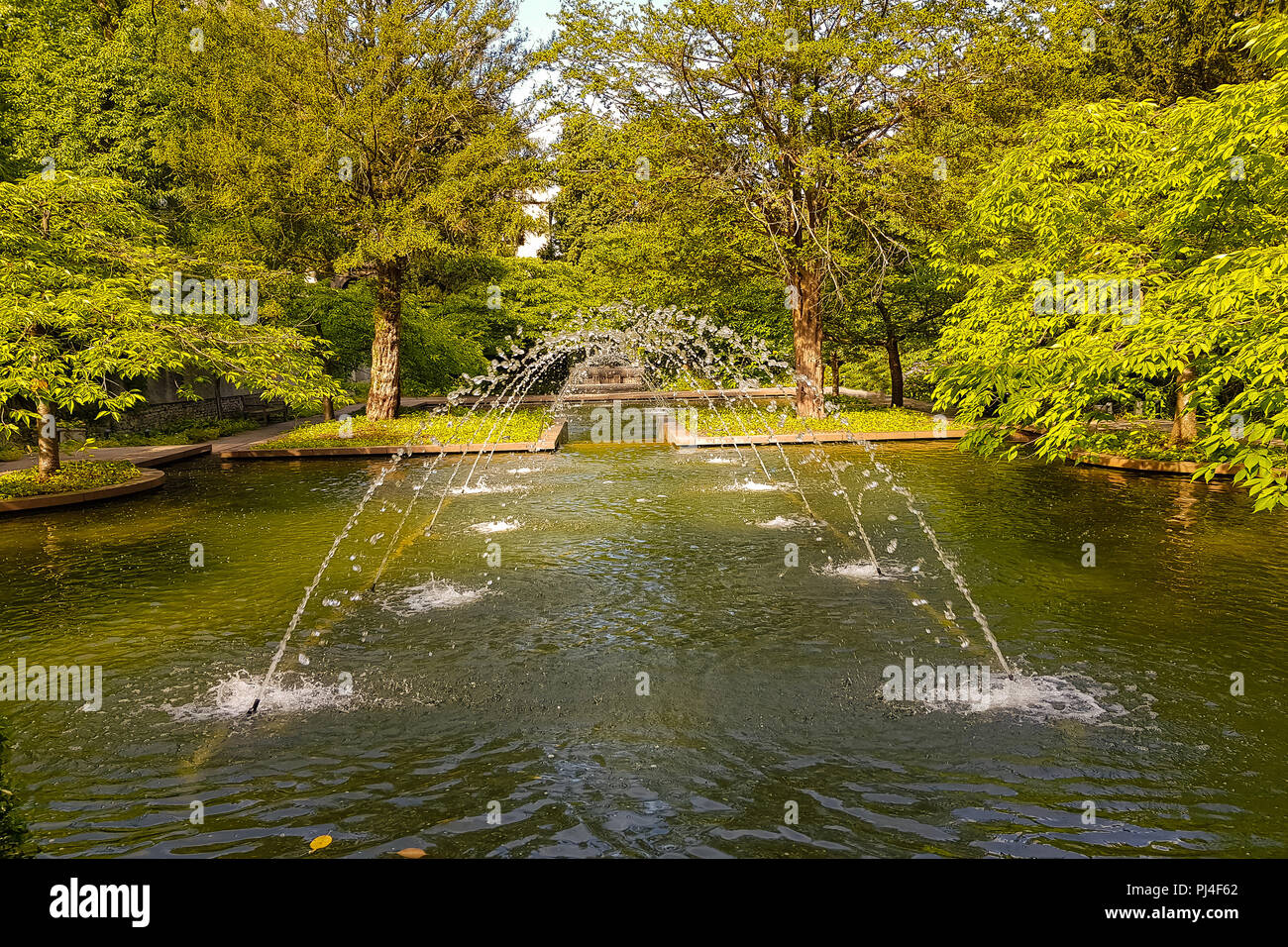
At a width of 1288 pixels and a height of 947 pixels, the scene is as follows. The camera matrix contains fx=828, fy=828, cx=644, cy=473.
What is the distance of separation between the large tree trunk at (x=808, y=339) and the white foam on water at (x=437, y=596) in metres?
19.5

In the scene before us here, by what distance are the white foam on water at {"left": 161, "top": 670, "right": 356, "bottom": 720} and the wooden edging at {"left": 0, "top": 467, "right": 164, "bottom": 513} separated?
1178cm

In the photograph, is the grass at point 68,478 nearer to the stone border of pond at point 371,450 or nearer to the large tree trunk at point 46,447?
the large tree trunk at point 46,447

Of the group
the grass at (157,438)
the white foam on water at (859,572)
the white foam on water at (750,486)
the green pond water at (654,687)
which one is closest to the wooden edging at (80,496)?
the green pond water at (654,687)

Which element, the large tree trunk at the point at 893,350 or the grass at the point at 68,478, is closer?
the grass at the point at 68,478

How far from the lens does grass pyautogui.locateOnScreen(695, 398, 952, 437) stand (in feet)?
85.6

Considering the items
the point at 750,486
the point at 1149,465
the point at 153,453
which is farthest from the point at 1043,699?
the point at 153,453

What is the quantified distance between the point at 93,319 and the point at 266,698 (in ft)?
38.5

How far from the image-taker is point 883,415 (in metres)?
29.0

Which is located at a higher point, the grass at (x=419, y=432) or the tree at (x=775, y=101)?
the tree at (x=775, y=101)

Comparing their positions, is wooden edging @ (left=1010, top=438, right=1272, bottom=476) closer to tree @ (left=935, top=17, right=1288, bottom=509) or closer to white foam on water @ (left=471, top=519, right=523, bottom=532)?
tree @ (left=935, top=17, right=1288, bottom=509)

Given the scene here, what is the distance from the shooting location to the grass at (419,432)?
2466 centimetres

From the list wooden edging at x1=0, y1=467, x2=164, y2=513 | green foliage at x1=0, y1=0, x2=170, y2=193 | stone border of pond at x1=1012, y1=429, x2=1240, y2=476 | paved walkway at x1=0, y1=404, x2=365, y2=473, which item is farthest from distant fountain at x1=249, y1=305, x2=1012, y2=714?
green foliage at x1=0, y1=0, x2=170, y2=193
